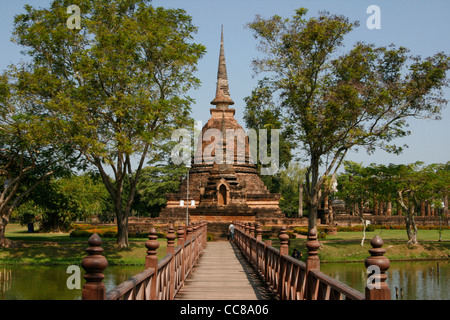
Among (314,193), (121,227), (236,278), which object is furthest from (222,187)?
(236,278)

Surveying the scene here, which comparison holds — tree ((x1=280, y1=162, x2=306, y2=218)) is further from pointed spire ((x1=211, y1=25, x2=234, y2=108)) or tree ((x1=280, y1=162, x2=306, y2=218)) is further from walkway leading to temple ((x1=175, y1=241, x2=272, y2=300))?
walkway leading to temple ((x1=175, y1=241, x2=272, y2=300))

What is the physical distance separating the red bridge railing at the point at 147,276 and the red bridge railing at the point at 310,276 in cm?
200

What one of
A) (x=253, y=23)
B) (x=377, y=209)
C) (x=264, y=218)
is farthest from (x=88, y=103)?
(x=377, y=209)

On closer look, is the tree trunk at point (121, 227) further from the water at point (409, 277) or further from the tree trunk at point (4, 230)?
the water at point (409, 277)

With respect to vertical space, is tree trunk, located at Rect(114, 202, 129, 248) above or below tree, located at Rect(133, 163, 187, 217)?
below

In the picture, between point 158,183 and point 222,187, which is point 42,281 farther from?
point 158,183

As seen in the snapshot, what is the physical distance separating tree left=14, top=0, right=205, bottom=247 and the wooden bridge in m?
8.99

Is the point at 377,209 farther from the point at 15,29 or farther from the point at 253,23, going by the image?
the point at 15,29

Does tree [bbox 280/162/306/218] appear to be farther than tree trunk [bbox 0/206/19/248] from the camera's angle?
Yes

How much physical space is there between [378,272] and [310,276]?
107 inches

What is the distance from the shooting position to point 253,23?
94.3 feet

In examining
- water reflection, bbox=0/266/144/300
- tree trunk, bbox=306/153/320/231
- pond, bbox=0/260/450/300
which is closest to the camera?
water reflection, bbox=0/266/144/300

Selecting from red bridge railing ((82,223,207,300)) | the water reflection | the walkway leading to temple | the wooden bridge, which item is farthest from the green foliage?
red bridge railing ((82,223,207,300))

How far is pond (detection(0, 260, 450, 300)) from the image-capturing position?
18.5 meters
